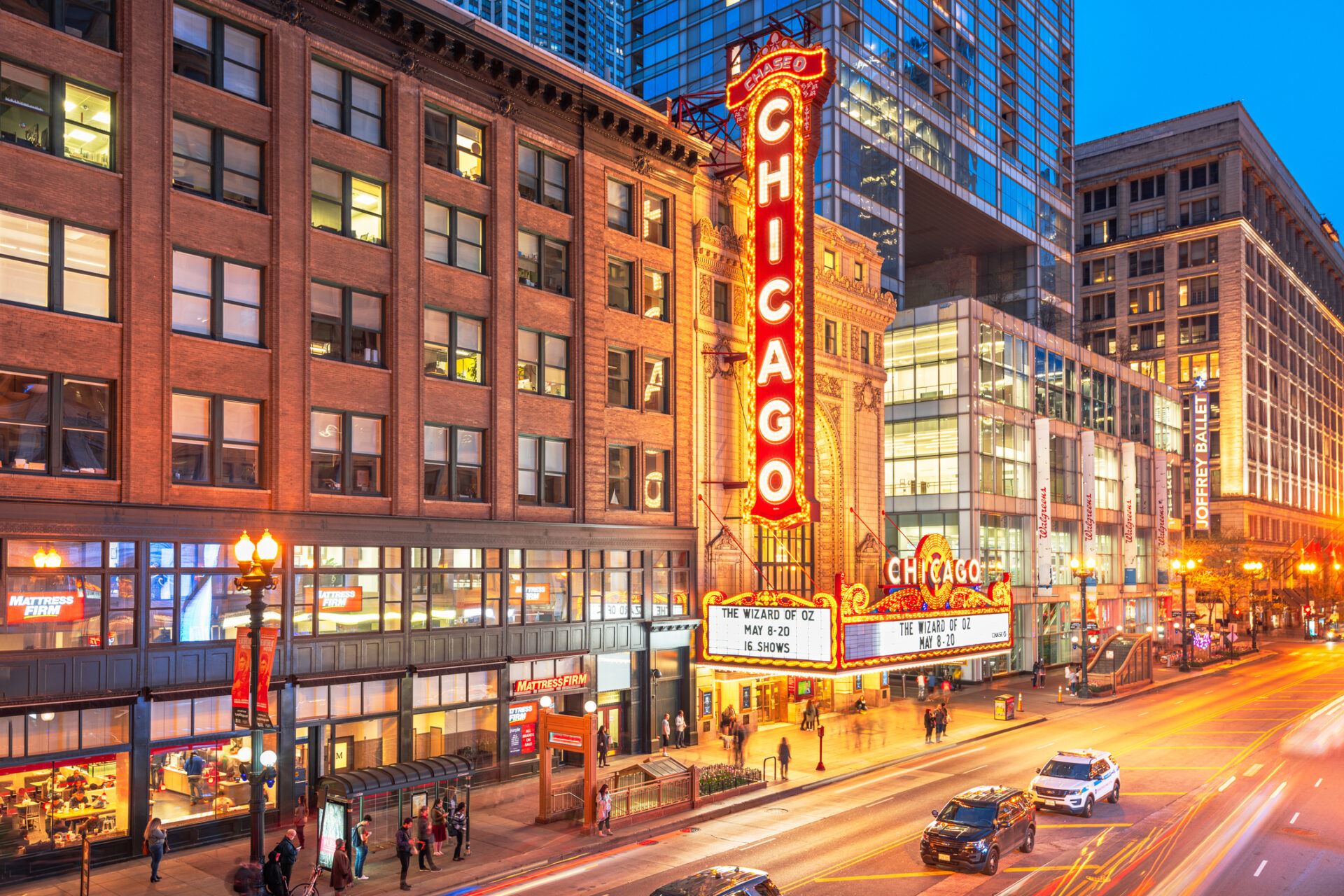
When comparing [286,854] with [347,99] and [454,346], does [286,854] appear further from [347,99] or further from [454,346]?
[347,99]

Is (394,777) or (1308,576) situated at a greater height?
(394,777)

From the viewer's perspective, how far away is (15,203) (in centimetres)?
2548

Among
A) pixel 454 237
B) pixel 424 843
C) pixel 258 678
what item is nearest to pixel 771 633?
pixel 424 843

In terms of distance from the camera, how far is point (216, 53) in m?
29.7

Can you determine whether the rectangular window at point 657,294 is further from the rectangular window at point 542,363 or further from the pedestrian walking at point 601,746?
the pedestrian walking at point 601,746

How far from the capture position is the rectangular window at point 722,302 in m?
46.1

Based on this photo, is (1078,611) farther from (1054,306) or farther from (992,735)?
(992,735)

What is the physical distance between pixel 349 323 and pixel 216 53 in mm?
8135

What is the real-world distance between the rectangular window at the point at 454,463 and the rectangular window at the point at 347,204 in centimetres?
641

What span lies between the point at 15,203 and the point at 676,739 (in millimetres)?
28263

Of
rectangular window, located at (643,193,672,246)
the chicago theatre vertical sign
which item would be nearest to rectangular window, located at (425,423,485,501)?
the chicago theatre vertical sign

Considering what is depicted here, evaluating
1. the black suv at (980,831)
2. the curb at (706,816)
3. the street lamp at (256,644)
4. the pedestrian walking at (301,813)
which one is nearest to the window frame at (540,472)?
the pedestrian walking at (301,813)

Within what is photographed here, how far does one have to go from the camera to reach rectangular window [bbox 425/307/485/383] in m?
35.1

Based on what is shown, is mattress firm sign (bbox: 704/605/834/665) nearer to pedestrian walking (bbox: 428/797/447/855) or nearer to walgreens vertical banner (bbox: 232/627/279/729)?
pedestrian walking (bbox: 428/797/447/855)
